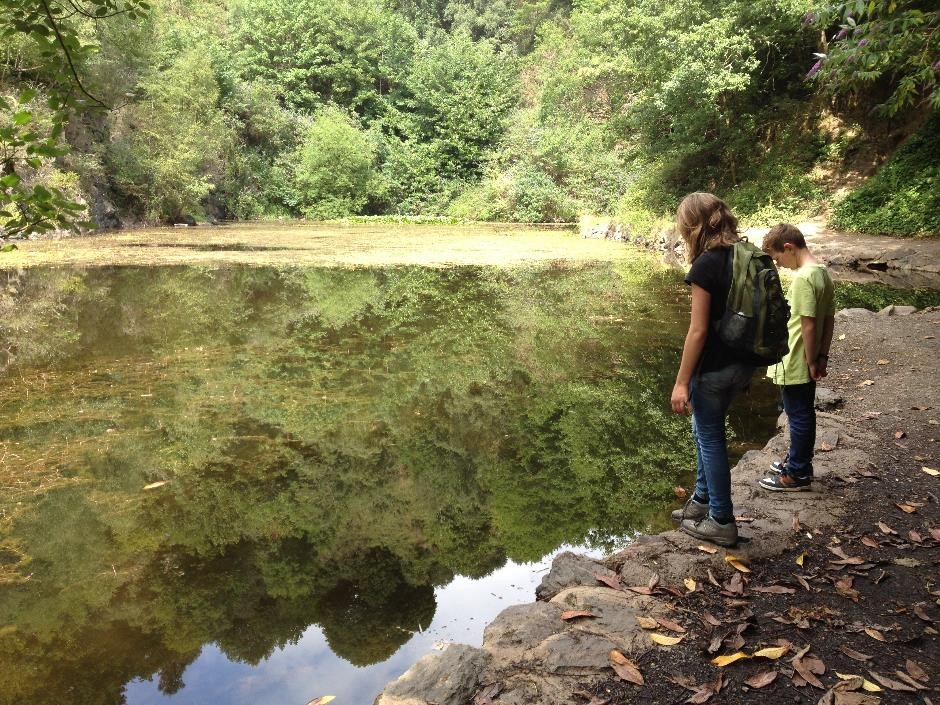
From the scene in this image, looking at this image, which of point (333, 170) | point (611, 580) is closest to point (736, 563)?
point (611, 580)

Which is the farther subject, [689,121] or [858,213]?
[689,121]

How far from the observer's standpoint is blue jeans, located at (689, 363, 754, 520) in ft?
9.84

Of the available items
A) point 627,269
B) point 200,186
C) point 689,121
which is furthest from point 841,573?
point 200,186

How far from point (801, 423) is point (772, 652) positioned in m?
1.70

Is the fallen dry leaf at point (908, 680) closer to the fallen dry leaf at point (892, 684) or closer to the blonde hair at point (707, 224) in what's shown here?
the fallen dry leaf at point (892, 684)

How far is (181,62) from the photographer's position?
24.9 metres

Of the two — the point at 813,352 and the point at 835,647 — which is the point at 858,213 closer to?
the point at 813,352

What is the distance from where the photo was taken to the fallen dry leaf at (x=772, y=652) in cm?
236

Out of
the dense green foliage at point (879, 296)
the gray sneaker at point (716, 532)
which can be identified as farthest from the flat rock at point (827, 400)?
the dense green foliage at point (879, 296)

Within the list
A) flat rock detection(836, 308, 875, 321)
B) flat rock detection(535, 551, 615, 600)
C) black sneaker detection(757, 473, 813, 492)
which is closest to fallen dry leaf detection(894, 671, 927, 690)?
flat rock detection(535, 551, 615, 600)

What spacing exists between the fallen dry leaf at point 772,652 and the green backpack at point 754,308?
1.19 m

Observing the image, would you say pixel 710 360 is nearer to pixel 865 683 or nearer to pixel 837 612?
pixel 837 612

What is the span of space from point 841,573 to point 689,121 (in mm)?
16952

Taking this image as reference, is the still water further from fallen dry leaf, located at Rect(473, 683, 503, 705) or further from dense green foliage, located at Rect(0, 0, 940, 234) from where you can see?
dense green foliage, located at Rect(0, 0, 940, 234)
